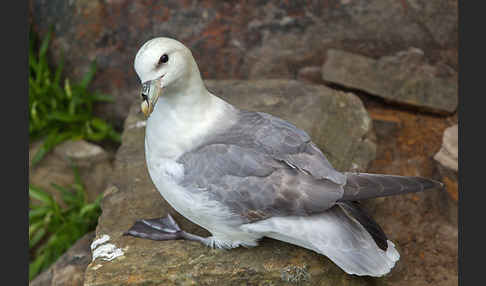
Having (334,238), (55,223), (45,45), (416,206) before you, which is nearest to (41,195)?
(55,223)

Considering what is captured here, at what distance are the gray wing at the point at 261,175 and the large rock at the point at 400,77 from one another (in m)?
1.64

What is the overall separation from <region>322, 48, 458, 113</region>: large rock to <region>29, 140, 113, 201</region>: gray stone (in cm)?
179

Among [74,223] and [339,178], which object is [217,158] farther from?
[74,223]

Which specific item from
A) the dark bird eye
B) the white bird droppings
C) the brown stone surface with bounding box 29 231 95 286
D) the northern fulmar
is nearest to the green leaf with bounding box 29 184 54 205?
the brown stone surface with bounding box 29 231 95 286

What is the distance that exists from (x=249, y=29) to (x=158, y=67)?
75.7 inches

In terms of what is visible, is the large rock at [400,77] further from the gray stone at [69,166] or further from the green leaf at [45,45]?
the green leaf at [45,45]

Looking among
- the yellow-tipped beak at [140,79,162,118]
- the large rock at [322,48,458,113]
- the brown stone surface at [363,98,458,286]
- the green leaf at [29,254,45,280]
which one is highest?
the yellow-tipped beak at [140,79,162,118]

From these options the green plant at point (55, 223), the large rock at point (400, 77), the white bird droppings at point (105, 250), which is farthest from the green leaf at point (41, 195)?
the large rock at point (400, 77)

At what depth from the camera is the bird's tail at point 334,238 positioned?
8.51 ft

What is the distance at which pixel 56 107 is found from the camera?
4395mm

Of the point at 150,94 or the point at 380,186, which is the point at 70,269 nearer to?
the point at 150,94

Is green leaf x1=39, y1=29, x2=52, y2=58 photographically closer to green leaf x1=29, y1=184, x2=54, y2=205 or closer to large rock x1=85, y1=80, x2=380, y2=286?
large rock x1=85, y1=80, x2=380, y2=286

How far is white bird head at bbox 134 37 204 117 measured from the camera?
2.47 m

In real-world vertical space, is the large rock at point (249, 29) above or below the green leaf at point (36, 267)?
above
